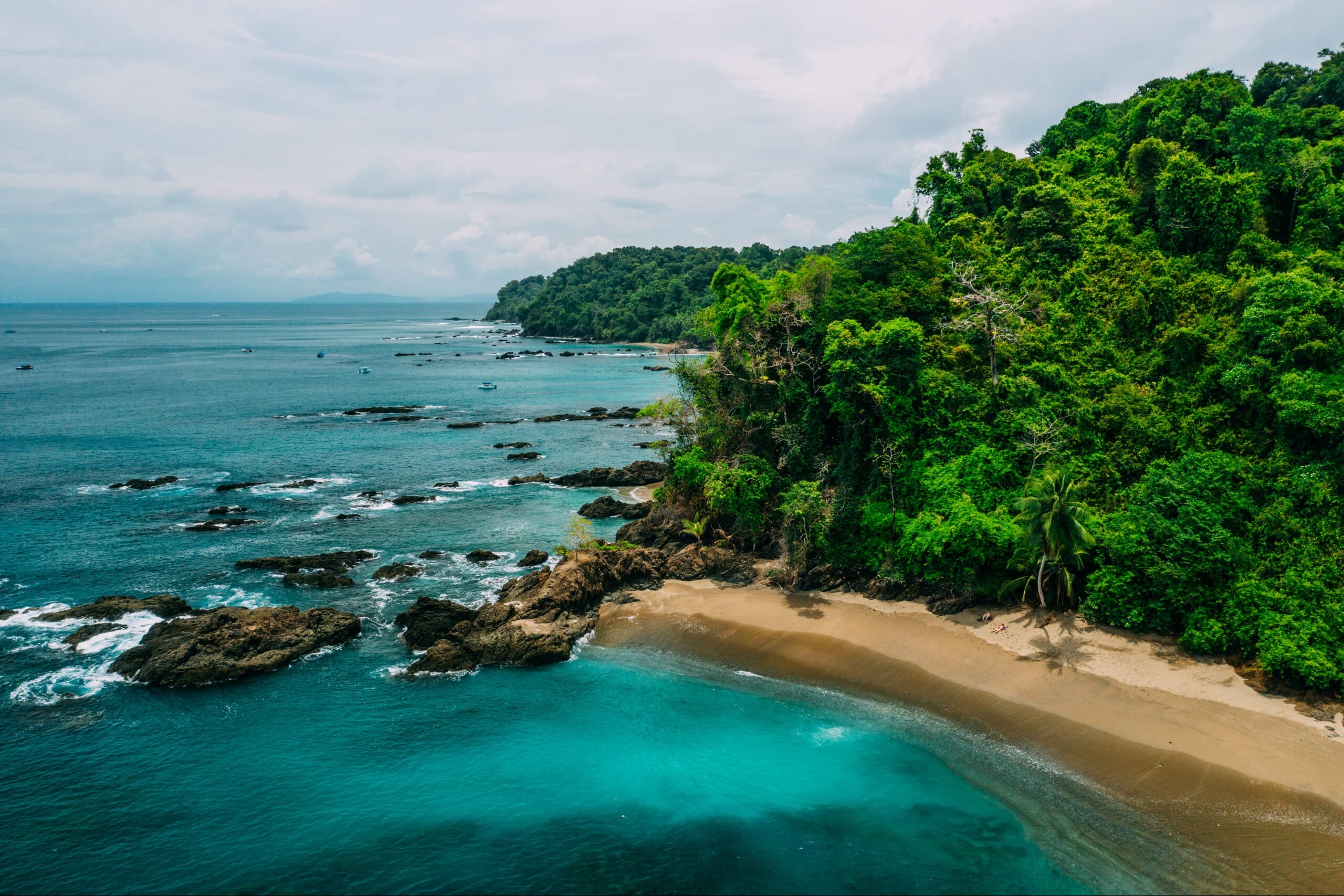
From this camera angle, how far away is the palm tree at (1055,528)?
28.3m

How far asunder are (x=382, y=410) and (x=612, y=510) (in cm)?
5298

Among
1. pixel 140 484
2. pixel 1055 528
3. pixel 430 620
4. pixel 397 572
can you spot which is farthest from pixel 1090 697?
pixel 140 484

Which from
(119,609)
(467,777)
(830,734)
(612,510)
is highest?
(612,510)

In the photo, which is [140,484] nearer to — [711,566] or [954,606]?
[711,566]

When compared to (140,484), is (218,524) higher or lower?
lower

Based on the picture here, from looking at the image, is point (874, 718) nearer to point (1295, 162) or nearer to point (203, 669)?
point (203, 669)

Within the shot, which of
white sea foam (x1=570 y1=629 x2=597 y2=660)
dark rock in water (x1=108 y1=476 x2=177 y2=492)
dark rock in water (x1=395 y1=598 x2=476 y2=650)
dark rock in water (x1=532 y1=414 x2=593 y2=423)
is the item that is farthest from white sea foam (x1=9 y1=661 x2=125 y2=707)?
dark rock in water (x1=532 y1=414 x2=593 y2=423)

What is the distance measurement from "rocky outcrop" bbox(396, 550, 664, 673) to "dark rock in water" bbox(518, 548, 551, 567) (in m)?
3.12

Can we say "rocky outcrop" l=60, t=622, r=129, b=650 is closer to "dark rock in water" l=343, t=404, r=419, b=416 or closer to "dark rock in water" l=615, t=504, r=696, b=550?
"dark rock in water" l=615, t=504, r=696, b=550

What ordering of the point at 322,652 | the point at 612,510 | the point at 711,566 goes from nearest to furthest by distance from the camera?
1. the point at 322,652
2. the point at 711,566
3. the point at 612,510

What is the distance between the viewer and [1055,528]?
93.4ft

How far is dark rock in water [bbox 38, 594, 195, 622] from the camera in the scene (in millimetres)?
35062

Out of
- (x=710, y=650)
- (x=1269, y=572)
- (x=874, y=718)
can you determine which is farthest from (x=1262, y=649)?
(x=710, y=650)

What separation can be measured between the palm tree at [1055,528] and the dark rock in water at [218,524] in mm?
45312
